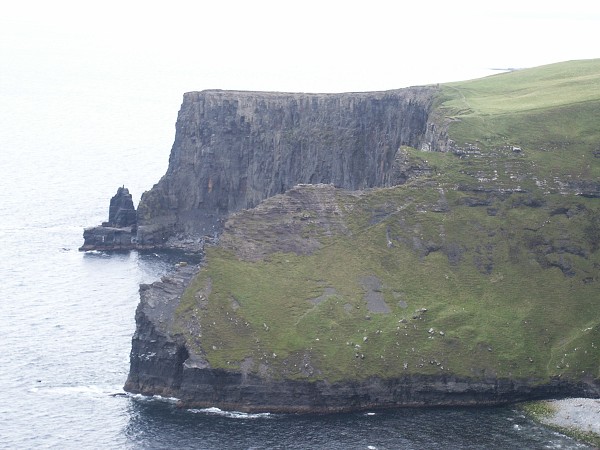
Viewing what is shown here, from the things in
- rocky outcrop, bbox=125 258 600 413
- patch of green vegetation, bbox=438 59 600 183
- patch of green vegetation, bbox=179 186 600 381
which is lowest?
rocky outcrop, bbox=125 258 600 413

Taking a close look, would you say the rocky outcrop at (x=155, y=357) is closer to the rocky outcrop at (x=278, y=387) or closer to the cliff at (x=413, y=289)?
the rocky outcrop at (x=278, y=387)

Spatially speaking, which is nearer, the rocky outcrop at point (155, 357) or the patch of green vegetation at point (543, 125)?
the rocky outcrop at point (155, 357)

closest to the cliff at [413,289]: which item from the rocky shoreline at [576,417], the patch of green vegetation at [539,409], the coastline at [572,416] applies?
the patch of green vegetation at [539,409]

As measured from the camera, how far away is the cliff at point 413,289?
137m

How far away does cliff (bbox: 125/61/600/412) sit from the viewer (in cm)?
13700

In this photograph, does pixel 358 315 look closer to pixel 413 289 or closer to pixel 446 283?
pixel 413 289

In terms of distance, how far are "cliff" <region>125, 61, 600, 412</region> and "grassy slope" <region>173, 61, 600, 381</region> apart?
0.20 metres

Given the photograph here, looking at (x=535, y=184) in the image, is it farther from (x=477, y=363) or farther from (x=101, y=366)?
(x=101, y=366)

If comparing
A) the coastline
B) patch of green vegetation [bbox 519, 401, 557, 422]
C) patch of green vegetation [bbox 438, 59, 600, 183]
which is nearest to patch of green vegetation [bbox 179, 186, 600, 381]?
patch of green vegetation [bbox 519, 401, 557, 422]

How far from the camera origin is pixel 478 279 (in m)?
151

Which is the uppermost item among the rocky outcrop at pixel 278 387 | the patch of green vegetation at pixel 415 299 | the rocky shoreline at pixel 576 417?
the patch of green vegetation at pixel 415 299

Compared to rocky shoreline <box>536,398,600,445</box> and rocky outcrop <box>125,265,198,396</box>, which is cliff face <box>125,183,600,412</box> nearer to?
rocky outcrop <box>125,265,198,396</box>

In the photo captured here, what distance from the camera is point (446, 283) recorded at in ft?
494

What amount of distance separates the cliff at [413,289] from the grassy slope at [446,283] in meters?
0.20
